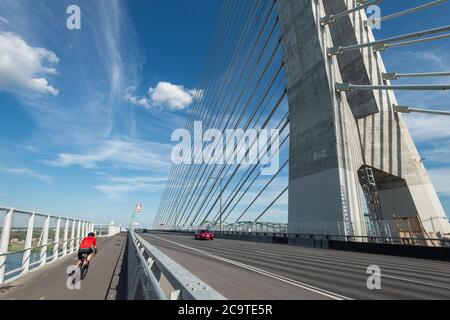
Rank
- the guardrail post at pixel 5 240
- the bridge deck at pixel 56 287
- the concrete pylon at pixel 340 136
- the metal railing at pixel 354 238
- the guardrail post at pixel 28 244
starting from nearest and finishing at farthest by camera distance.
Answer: the bridge deck at pixel 56 287, the guardrail post at pixel 5 240, the guardrail post at pixel 28 244, the metal railing at pixel 354 238, the concrete pylon at pixel 340 136

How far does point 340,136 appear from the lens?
85.7 feet

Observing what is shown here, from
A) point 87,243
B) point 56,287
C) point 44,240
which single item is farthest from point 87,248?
point 44,240

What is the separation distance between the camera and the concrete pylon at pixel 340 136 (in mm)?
26016

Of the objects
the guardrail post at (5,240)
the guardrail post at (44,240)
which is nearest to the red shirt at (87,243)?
the guardrail post at (5,240)

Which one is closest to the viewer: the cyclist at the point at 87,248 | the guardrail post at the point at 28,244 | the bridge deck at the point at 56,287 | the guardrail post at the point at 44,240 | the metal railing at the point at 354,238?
the bridge deck at the point at 56,287

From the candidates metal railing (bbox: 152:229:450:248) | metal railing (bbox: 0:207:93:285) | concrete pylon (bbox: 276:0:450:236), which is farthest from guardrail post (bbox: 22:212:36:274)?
concrete pylon (bbox: 276:0:450:236)

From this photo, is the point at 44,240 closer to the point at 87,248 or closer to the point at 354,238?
the point at 87,248

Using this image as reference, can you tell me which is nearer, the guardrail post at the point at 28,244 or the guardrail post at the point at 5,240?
the guardrail post at the point at 5,240

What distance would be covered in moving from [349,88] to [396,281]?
20741mm

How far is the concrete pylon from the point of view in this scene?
26016mm

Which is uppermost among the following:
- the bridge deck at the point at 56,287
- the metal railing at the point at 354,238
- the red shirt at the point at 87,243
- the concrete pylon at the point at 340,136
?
the concrete pylon at the point at 340,136

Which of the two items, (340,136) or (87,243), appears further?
(340,136)

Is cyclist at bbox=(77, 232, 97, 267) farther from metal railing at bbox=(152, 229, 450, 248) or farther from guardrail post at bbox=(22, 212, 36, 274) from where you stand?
metal railing at bbox=(152, 229, 450, 248)

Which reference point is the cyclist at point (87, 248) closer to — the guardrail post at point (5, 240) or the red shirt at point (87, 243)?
the red shirt at point (87, 243)
